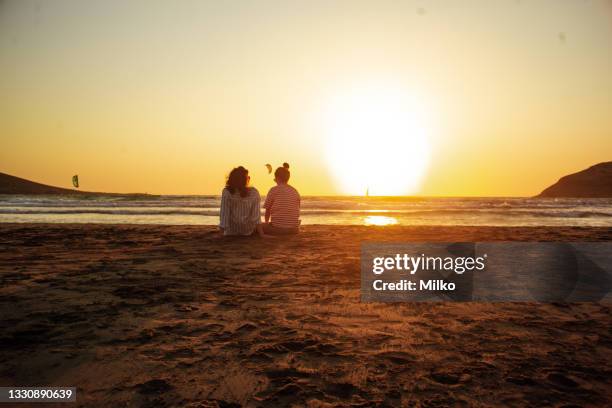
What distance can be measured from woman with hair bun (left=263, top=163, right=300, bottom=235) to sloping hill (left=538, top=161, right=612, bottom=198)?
420 feet

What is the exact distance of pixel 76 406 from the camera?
2281 mm

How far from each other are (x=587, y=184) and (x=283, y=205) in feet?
472

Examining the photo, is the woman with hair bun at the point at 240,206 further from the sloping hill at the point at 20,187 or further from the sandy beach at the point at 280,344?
the sloping hill at the point at 20,187

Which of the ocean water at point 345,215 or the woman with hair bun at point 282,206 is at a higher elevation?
the woman with hair bun at point 282,206

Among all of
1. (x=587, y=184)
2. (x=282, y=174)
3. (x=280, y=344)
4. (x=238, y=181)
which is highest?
(x=587, y=184)

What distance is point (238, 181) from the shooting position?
894 centimetres

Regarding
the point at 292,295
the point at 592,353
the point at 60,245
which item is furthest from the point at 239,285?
the point at 60,245

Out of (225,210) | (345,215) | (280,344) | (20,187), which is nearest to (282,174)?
(225,210)

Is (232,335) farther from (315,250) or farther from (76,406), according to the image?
(315,250)

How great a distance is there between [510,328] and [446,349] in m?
0.93

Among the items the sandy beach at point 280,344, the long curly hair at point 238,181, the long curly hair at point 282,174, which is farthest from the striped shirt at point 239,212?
the sandy beach at point 280,344

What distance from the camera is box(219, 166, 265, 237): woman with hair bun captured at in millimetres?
8977

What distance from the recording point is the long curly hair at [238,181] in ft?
29.3

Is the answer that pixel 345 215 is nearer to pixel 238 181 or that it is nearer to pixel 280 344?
pixel 238 181
